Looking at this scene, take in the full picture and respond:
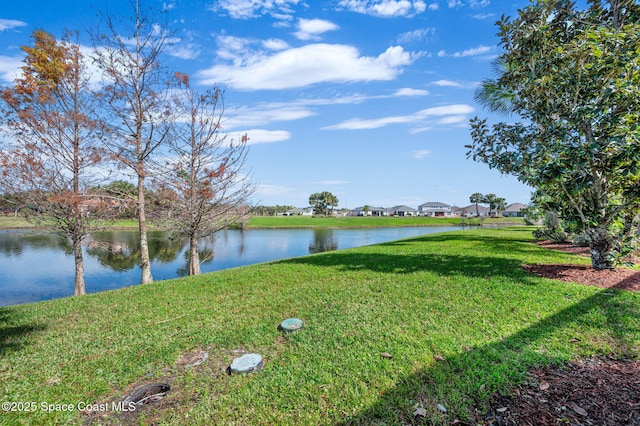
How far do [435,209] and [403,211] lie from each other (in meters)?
11.5

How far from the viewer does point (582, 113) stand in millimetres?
5523

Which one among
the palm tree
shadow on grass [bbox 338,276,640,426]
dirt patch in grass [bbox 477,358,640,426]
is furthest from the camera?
the palm tree

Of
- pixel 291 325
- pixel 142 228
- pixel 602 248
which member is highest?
pixel 142 228

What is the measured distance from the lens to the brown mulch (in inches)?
96.9

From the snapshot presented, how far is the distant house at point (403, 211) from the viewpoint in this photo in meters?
107

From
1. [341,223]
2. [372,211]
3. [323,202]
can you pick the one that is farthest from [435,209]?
[341,223]

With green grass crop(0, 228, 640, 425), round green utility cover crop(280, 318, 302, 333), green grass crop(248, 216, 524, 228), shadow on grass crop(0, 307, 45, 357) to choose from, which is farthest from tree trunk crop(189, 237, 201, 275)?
green grass crop(248, 216, 524, 228)

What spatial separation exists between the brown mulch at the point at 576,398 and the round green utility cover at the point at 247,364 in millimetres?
2234

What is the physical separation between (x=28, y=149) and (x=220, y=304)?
7.77 metres

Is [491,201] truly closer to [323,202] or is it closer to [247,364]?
[323,202]

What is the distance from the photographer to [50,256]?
1930cm

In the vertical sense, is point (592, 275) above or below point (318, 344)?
above

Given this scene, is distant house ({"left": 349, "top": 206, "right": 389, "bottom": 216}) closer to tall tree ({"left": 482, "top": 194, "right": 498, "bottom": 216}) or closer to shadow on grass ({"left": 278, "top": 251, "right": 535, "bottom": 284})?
tall tree ({"left": 482, "top": 194, "right": 498, "bottom": 216})

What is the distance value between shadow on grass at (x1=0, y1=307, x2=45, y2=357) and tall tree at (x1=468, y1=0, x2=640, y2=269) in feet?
29.6
